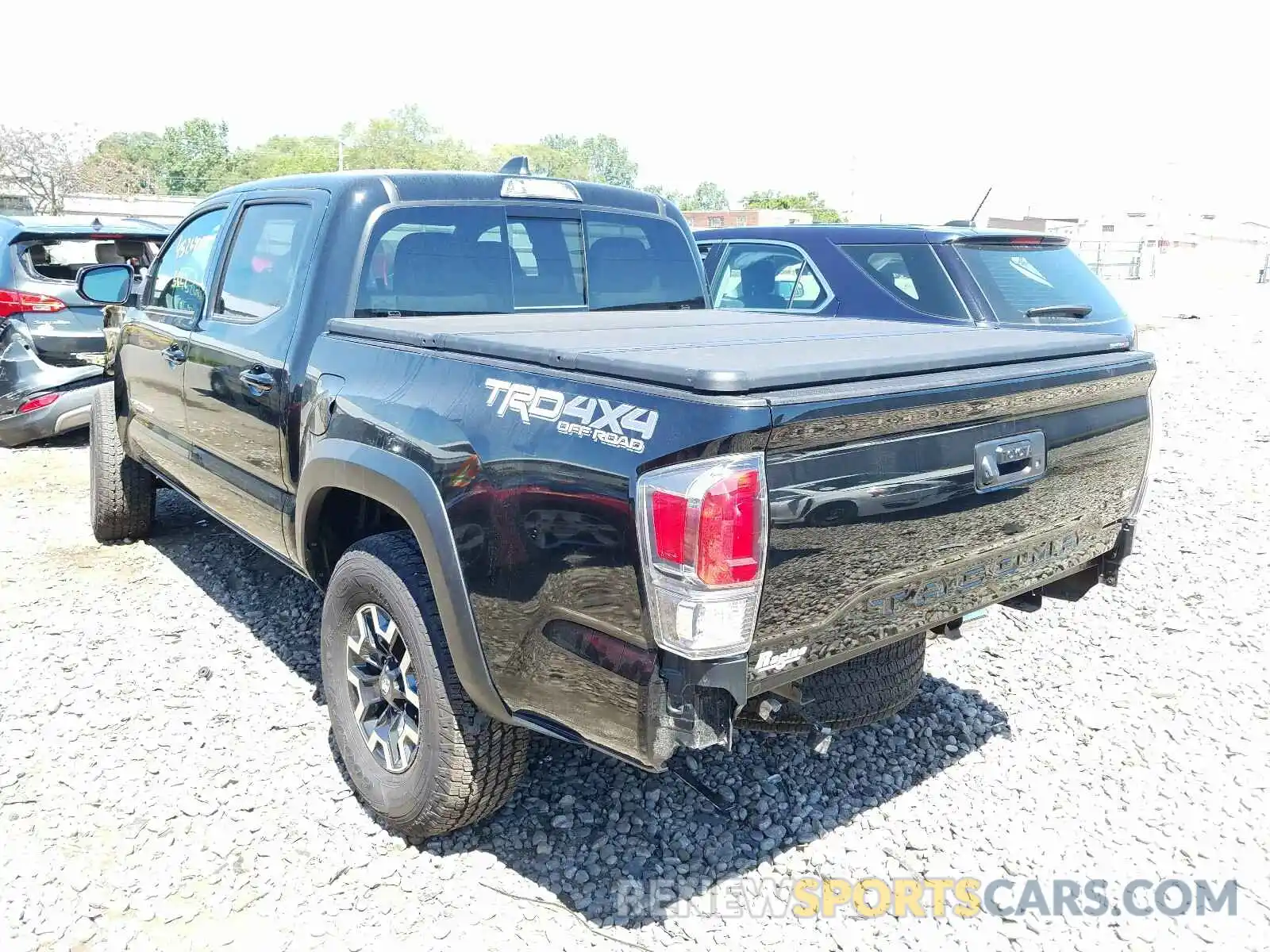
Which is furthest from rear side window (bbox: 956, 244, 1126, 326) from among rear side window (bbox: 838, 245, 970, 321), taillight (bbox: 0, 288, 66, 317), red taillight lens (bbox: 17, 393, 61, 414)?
red taillight lens (bbox: 17, 393, 61, 414)

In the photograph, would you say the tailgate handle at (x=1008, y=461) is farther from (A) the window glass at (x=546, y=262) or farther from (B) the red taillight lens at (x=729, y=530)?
(A) the window glass at (x=546, y=262)

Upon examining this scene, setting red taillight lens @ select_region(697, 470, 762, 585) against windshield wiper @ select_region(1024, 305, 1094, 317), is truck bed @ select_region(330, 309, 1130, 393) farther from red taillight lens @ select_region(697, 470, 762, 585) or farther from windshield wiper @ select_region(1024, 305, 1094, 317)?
windshield wiper @ select_region(1024, 305, 1094, 317)

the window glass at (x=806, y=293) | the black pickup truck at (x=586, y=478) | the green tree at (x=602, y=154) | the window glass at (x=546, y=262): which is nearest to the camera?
the black pickup truck at (x=586, y=478)

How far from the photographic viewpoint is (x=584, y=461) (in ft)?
7.20

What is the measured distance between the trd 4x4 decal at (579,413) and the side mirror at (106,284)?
364 centimetres

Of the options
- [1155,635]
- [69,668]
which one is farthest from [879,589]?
[69,668]

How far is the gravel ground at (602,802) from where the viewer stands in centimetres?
262

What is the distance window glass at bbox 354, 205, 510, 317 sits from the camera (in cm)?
341

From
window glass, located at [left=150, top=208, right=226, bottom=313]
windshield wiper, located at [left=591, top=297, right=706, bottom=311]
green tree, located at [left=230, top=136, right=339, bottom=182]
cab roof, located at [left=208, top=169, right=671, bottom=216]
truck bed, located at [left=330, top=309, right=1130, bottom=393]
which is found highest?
green tree, located at [left=230, top=136, right=339, bottom=182]

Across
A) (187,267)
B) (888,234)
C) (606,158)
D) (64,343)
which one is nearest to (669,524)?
(187,267)

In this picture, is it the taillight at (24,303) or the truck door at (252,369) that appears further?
the taillight at (24,303)

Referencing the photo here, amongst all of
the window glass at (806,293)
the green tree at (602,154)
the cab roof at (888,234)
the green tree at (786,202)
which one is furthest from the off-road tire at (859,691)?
the green tree at (602,154)

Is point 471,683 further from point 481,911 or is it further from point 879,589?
point 879,589

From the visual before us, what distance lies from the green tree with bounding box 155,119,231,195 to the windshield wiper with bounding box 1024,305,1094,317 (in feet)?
284
